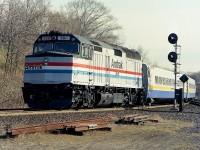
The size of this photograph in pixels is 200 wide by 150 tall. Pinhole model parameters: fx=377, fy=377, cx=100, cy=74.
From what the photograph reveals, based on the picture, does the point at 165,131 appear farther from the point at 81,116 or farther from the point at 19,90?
the point at 19,90

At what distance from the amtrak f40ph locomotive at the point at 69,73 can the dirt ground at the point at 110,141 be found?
5883 millimetres

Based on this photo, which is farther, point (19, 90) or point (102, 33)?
point (102, 33)

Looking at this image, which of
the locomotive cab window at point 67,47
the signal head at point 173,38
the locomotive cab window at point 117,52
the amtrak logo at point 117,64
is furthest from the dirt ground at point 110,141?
the signal head at point 173,38

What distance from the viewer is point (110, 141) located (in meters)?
10.3

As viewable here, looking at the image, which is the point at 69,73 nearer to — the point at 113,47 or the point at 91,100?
the point at 91,100

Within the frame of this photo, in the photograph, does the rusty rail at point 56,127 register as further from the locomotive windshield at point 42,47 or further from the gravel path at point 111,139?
the locomotive windshield at point 42,47

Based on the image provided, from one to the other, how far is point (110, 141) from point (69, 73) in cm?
812

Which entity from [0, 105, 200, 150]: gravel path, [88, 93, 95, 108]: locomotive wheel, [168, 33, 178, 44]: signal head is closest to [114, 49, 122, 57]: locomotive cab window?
[88, 93, 95, 108]: locomotive wheel

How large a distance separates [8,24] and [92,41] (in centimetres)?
1513

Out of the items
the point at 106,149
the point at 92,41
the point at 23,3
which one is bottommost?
the point at 106,149

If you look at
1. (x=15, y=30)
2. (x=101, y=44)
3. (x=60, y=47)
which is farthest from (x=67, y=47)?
(x=15, y=30)

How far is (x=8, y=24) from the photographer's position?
33562 millimetres

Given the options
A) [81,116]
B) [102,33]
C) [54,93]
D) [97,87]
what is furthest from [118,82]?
[102,33]

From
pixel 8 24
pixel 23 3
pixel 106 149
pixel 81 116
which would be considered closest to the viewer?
pixel 106 149
